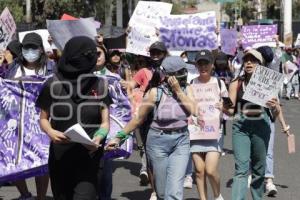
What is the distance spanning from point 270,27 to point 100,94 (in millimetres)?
9265

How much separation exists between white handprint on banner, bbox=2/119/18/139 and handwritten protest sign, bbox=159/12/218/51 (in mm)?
3531

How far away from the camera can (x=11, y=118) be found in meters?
7.00

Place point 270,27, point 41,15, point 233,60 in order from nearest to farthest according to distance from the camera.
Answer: point 270,27 → point 233,60 → point 41,15

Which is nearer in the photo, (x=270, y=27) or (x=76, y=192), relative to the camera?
(x=76, y=192)

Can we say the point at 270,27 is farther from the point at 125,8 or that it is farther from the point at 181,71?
the point at 125,8

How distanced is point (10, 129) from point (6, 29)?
129 inches

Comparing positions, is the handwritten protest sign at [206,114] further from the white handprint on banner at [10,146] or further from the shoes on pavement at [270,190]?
the white handprint on banner at [10,146]

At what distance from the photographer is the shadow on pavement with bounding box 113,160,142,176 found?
9.65 metres

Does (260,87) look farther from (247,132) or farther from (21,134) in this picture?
(21,134)

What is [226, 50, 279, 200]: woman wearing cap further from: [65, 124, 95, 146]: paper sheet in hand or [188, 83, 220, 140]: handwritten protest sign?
[65, 124, 95, 146]: paper sheet in hand

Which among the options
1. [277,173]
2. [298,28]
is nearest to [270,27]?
[277,173]

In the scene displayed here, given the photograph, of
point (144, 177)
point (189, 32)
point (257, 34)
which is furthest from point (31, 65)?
point (257, 34)

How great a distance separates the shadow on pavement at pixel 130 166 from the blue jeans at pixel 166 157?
3.22 meters

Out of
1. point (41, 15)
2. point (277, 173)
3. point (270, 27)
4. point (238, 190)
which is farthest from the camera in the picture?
point (41, 15)
